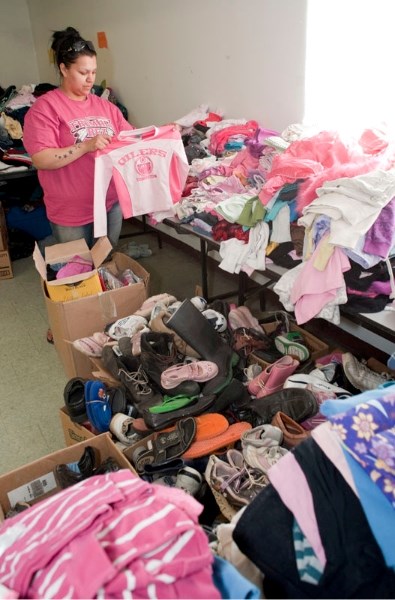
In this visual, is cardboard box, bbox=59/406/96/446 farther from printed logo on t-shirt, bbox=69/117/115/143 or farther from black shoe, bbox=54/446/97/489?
printed logo on t-shirt, bbox=69/117/115/143

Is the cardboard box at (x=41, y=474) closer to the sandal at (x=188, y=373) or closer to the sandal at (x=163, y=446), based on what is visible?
the sandal at (x=163, y=446)

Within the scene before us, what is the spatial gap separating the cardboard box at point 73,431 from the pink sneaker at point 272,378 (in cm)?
71

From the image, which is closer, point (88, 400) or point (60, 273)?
point (88, 400)

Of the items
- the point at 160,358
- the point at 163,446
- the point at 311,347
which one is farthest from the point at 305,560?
the point at 311,347

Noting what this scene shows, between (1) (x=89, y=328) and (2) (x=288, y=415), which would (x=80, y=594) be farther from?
(1) (x=89, y=328)

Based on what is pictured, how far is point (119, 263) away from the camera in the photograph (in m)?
2.89

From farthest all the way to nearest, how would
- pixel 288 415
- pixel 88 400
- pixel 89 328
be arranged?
pixel 89 328 < pixel 88 400 < pixel 288 415

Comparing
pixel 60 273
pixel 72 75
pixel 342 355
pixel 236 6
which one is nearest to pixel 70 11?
pixel 236 6

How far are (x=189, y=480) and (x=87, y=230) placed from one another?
160 centimetres

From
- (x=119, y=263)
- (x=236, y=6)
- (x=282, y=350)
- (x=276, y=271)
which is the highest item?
(x=236, y=6)

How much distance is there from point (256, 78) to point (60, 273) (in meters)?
1.74

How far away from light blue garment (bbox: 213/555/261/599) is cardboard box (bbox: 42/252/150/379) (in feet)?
5.52

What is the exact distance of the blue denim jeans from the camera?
2.56 metres

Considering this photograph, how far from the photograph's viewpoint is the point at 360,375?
6.40ft
